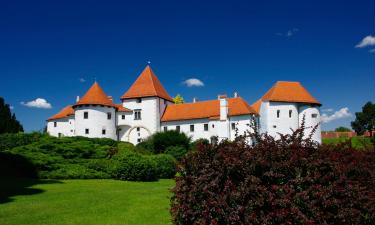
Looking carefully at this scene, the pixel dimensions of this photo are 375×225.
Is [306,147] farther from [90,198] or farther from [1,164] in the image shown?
A: [1,164]

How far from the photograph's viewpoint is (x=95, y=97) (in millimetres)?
46562

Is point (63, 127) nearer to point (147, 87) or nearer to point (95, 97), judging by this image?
point (95, 97)

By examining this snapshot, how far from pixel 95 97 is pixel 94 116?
269cm

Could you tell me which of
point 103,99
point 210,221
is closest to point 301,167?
point 210,221

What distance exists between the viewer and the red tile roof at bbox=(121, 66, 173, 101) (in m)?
50.4

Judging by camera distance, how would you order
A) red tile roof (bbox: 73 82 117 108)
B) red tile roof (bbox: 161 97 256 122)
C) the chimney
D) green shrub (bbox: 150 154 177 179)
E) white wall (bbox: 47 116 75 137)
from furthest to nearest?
white wall (bbox: 47 116 75 137)
red tile roof (bbox: 73 82 117 108)
red tile roof (bbox: 161 97 256 122)
the chimney
green shrub (bbox: 150 154 177 179)

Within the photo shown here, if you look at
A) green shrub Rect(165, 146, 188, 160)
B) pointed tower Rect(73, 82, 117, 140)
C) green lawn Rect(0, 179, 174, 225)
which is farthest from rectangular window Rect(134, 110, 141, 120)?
green lawn Rect(0, 179, 174, 225)

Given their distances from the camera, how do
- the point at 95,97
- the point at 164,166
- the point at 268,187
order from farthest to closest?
the point at 95,97 → the point at 164,166 → the point at 268,187

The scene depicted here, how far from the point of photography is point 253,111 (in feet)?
148

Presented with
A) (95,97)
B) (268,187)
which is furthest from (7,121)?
(268,187)

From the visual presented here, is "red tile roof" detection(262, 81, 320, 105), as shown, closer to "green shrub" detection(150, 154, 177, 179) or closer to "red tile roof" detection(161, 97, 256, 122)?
"red tile roof" detection(161, 97, 256, 122)

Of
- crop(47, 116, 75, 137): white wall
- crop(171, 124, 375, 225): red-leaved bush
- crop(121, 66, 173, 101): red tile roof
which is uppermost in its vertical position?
crop(121, 66, 173, 101): red tile roof

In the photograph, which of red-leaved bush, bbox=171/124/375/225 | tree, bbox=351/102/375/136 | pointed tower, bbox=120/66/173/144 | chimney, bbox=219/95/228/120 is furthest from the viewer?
tree, bbox=351/102/375/136

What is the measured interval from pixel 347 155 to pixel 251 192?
3.33 m
